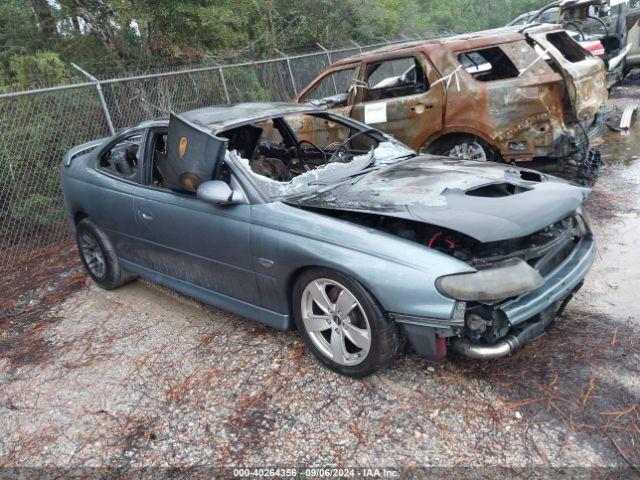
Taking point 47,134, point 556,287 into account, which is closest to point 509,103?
point 556,287

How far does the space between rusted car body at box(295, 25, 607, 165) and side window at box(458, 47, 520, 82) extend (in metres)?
0.01

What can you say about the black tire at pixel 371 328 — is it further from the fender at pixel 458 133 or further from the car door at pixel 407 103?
the car door at pixel 407 103

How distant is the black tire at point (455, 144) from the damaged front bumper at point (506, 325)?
10.4ft

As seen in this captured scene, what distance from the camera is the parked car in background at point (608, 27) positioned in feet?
32.6

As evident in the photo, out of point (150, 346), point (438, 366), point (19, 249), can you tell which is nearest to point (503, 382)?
point (438, 366)

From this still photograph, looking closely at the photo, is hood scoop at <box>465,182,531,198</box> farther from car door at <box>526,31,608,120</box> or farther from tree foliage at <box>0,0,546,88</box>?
tree foliage at <box>0,0,546,88</box>

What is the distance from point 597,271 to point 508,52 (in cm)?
284

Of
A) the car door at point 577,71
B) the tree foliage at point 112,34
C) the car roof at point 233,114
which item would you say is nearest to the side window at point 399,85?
the car door at point 577,71

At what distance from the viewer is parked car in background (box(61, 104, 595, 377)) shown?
2785 mm

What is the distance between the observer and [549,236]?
319 cm

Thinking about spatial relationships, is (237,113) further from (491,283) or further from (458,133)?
(458,133)

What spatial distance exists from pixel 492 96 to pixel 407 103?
103 centimetres

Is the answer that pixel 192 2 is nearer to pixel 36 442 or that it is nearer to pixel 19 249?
pixel 19 249

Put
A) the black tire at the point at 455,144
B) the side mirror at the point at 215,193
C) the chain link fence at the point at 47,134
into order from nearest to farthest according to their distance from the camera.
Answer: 1. the side mirror at the point at 215,193
2. the black tire at the point at 455,144
3. the chain link fence at the point at 47,134
